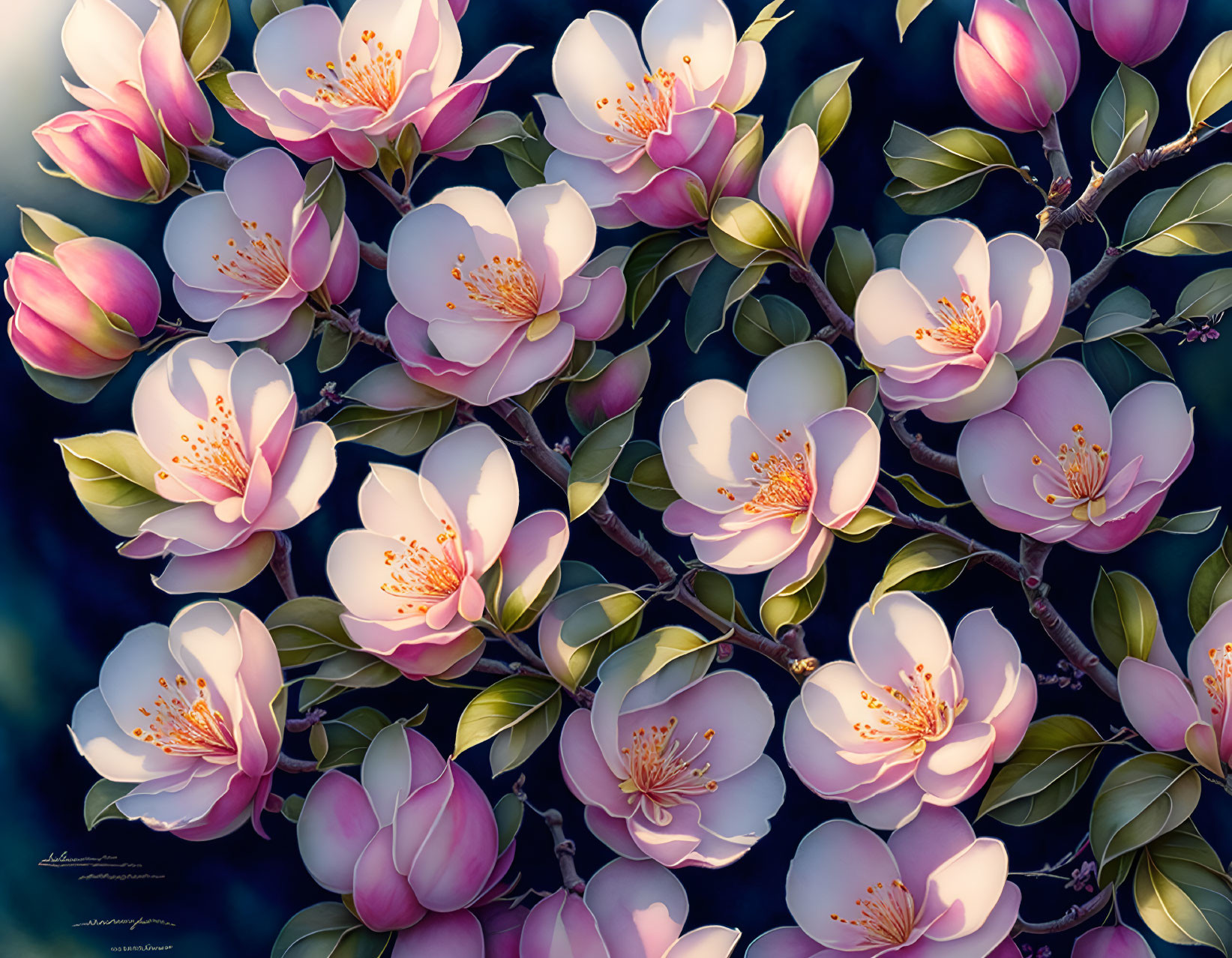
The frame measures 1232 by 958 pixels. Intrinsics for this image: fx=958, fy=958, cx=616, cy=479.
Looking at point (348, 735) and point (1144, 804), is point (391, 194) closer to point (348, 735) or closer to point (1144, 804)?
point (348, 735)

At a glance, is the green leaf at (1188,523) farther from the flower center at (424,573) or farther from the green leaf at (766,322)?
the flower center at (424,573)

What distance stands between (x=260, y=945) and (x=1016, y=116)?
692mm

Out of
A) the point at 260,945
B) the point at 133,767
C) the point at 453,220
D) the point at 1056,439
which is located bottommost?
the point at 260,945

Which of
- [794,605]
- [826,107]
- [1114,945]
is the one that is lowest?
[1114,945]

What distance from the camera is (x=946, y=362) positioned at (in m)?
0.53

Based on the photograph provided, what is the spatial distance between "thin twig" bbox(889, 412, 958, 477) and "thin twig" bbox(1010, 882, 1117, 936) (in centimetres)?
27

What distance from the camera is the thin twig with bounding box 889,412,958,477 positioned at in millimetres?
567

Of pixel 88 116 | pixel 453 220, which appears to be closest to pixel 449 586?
pixel 453 220

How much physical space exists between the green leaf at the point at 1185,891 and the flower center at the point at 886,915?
15cm

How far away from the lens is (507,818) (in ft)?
1.90

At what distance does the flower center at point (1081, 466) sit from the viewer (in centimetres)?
54

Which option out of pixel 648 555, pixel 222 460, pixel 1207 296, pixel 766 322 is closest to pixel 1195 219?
pixel 1207 296

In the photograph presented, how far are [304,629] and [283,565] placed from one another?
0.04 meters

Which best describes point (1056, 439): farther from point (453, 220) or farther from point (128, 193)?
point (128, 193)
